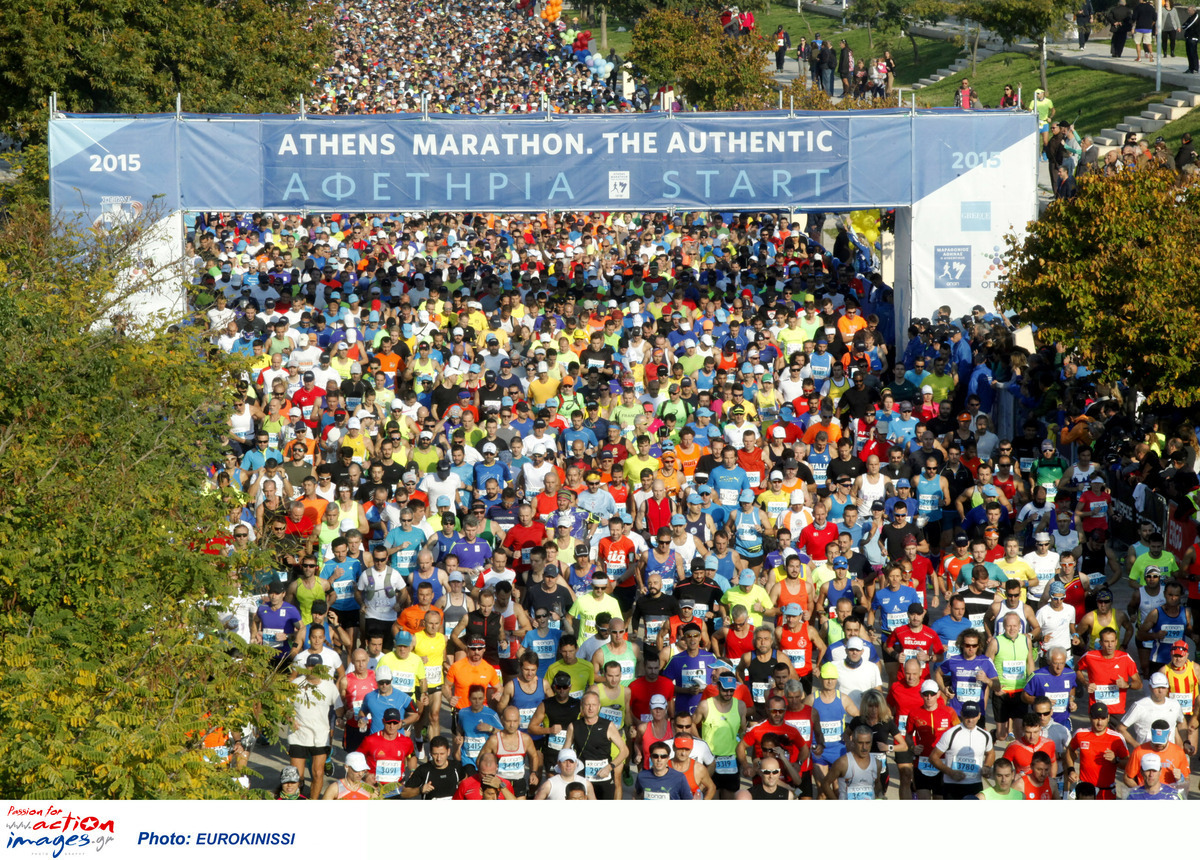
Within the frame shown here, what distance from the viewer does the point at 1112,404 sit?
16562 mm

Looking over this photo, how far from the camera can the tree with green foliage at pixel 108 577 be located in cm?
826

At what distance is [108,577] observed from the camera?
9.64 meters

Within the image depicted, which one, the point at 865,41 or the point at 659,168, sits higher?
the point at 865,41

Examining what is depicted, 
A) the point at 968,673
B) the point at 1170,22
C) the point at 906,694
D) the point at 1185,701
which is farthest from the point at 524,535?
the point at 1170,22

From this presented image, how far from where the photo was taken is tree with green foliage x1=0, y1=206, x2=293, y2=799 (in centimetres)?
826

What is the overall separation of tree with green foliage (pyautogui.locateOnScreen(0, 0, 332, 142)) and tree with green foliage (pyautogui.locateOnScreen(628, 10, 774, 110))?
10879 mm

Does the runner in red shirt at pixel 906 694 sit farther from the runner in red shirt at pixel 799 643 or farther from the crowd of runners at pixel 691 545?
the runner in red shirt at pixel 799 643

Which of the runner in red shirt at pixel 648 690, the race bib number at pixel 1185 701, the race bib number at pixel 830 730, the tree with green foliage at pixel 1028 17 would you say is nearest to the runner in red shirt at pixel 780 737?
the race bib number at pixel 830 730

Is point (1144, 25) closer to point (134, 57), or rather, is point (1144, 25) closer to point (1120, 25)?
point (1120, 25)

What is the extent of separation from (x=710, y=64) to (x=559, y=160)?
20.4m

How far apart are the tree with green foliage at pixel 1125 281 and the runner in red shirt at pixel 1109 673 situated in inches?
158

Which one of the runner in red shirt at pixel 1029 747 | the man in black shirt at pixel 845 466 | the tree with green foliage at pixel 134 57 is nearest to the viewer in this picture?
the runner in red shirt at pixel 1029 747

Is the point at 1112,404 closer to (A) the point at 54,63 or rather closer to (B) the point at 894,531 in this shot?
(B) the point at 894,531
